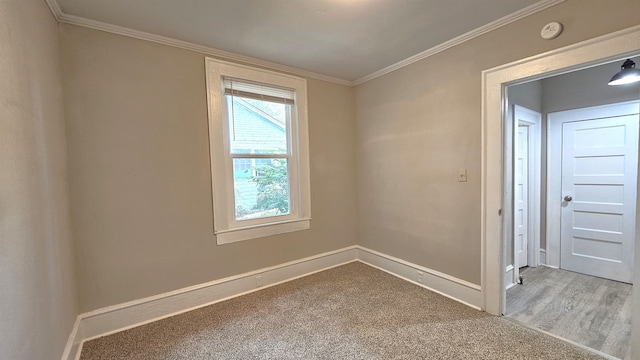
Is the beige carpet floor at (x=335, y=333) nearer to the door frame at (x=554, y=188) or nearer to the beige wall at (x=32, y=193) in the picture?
the beige wall at (x=32, y=193)

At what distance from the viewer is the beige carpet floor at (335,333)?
72.1 inches

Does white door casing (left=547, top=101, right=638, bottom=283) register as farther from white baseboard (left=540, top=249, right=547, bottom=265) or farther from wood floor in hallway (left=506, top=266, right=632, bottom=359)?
wood floor in hallway (left=506, top=266, right=632, bottom=359)

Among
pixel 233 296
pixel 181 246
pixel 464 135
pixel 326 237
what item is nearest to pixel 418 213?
pixel 464 135

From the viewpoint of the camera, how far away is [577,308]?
240 centimetres

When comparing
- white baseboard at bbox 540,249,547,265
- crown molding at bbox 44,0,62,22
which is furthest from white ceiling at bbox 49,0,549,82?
white baseboard at bbox 540,249,547,265

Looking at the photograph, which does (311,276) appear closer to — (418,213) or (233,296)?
(233,296)

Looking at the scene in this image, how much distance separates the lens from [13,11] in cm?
121

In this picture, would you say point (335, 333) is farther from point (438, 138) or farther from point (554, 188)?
point (554, 188)

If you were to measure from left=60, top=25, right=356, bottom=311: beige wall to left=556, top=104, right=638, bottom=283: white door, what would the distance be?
387 centimetres

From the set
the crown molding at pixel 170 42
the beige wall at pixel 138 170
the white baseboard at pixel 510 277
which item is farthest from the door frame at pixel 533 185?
the beige wall at pixel 138 170

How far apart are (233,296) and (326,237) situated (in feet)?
4.24

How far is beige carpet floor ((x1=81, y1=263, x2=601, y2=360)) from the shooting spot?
1.83 meters

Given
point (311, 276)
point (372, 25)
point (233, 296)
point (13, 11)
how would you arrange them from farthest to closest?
point (311, 276) → point (233, 296) → point (372, 25) → point (13, 11)

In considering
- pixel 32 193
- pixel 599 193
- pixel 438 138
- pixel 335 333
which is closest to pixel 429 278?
pixel 335 333
